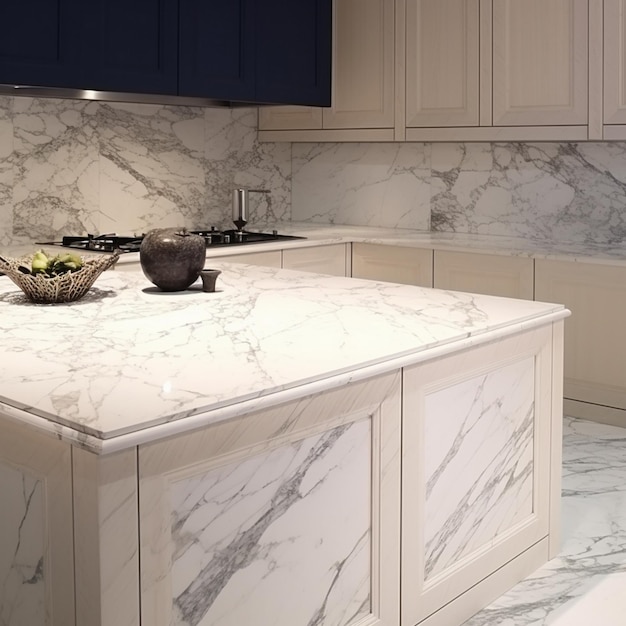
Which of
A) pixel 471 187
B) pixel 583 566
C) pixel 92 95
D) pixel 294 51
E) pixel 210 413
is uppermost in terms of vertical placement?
pixel 294 51

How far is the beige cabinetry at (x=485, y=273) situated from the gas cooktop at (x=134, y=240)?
0.84m

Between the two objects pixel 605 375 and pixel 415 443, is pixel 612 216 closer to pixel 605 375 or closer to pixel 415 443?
pixel 605 375

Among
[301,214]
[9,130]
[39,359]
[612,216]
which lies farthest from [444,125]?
[39,359]

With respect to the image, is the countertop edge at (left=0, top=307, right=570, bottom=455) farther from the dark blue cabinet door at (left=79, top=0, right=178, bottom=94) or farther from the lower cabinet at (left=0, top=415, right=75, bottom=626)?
the dark blue cabinet door at (left=79, top=0, right=178, bottom=94)

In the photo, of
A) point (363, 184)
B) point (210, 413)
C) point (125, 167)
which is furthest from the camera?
point (363, 184)

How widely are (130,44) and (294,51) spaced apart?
106 cm

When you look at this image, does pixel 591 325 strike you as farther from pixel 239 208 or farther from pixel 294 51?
pixel 294 51

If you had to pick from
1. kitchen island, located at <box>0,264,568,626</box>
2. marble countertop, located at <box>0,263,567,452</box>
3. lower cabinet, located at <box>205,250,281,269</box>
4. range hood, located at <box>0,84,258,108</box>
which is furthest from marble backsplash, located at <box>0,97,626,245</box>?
kitchen island, located at <box>0,264,568,626</box>

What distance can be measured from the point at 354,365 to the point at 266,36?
10.4ft

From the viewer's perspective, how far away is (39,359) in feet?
6.12

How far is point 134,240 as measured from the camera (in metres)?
4.47

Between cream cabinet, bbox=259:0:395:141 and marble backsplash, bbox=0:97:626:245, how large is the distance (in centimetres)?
36

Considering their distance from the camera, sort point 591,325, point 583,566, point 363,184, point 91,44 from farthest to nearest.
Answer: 1. point 363,184
2. point 591,325
3. point 91,44
4. point 583,566

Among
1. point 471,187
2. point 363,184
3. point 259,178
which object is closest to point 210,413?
point 471,187
